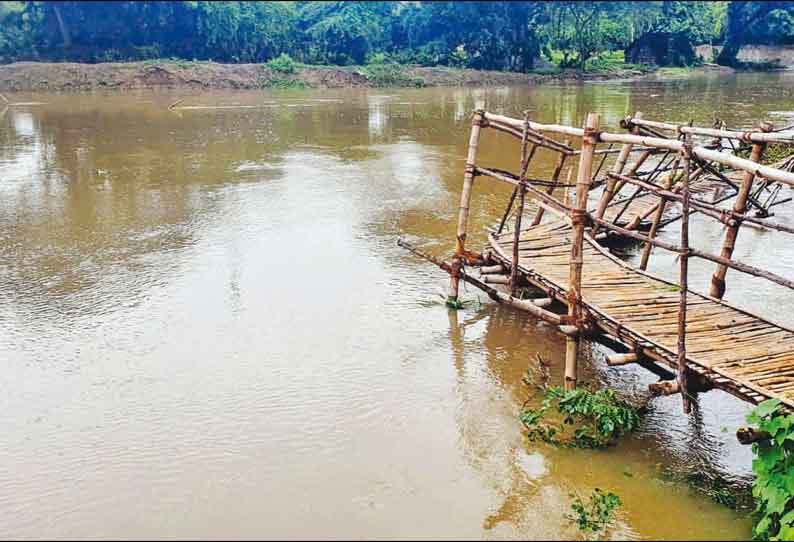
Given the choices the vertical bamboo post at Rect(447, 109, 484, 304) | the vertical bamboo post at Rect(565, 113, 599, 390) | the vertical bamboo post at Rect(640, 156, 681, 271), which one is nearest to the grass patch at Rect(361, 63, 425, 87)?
the vertical bamboo post at Rect(640, 156, 681, 271)

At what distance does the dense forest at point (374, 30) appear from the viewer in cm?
4231

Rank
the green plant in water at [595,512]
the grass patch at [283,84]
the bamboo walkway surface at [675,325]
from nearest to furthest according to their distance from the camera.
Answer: the green plant in water at [595,512] → the bamboo walkway surface at [675,325] → the grass patch at [283,84]

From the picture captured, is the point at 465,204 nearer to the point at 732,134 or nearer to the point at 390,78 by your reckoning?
the point at 732,134

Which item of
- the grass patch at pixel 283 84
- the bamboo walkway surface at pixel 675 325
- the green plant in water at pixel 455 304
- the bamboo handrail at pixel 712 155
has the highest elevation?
the grass patch at pixel 283 84

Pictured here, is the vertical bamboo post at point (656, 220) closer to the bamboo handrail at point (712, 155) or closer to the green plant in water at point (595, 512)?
the bamboo handrail at point (712, 155)

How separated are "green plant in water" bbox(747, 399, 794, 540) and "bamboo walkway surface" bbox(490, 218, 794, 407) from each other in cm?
21

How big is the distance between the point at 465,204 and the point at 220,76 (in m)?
32.5

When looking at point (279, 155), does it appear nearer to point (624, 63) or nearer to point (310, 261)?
point (310, 261)

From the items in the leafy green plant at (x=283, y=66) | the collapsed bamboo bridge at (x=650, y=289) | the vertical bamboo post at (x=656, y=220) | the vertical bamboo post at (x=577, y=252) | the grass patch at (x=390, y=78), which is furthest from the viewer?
the leafy green plant at (x=283, y=66)

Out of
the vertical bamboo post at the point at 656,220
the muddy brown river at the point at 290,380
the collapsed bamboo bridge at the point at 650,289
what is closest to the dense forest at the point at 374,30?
the muddy brown river at the point at 290,380

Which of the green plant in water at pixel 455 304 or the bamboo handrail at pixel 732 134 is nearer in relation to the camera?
the bamboo handrail at pixel 732 134

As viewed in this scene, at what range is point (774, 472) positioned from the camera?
167 inches

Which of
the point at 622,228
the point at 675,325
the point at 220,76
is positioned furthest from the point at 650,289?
the point at 220,76

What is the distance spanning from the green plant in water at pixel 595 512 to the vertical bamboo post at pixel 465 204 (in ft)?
11.2
